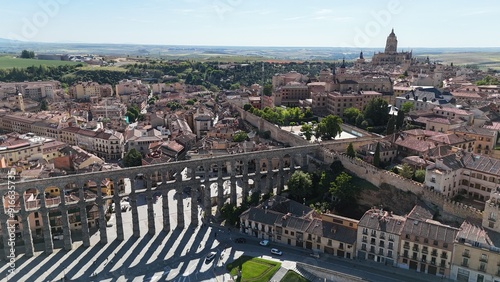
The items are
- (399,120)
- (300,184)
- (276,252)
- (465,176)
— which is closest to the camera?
(276,252)

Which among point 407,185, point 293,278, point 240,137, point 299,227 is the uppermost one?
point 407,185

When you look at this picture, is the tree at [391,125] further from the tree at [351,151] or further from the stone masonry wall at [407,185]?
the stone masonry wall at [407,185]

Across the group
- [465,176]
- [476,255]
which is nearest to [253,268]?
[476,255]

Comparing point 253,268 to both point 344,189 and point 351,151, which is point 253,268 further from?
point 351,151

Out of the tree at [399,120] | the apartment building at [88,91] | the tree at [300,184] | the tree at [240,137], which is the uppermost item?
the tree at [399,120]

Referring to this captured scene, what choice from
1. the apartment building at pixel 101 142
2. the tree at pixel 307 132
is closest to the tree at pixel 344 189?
the tree at pixel 307 132

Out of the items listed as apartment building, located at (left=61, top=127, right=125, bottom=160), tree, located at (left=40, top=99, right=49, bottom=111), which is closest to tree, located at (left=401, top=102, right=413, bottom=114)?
apartment building, located at (left=61, top=127, right=125, bottom=160)

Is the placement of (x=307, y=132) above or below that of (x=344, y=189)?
above

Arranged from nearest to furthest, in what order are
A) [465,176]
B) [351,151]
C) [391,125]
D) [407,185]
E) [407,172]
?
[465,176] < [407,185] < [407,172] < [351,151] < [391,125]

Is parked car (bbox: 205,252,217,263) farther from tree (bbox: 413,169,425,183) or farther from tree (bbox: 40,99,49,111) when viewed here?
tree (bbox: 40,99,49,111)
